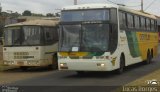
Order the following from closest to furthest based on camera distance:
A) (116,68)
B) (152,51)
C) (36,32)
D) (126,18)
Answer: (116,68)
(126,18)
(36,32)
(152,51)

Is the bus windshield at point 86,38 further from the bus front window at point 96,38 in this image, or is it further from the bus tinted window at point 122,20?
the bus tinted window at point 122,20

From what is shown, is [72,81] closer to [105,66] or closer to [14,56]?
[105,66]

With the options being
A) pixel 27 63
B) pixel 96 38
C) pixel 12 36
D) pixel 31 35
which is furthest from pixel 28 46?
pixel 96 38

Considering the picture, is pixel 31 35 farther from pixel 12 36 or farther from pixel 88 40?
pixel 88 40

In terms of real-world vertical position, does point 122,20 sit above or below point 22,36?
above

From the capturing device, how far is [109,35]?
2105cm

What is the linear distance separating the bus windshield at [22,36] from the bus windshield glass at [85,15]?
398cm

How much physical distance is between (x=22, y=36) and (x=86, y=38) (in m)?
5.50

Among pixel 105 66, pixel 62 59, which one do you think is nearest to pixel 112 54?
pixel 105 66

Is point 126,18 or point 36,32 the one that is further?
point 36,32

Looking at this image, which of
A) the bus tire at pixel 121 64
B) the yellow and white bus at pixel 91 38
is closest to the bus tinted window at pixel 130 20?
the yellow and white bus at pixel 91 38

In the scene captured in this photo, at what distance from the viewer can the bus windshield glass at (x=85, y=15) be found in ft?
70.1

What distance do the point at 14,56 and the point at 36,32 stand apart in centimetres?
166

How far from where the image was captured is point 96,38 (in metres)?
21.0
